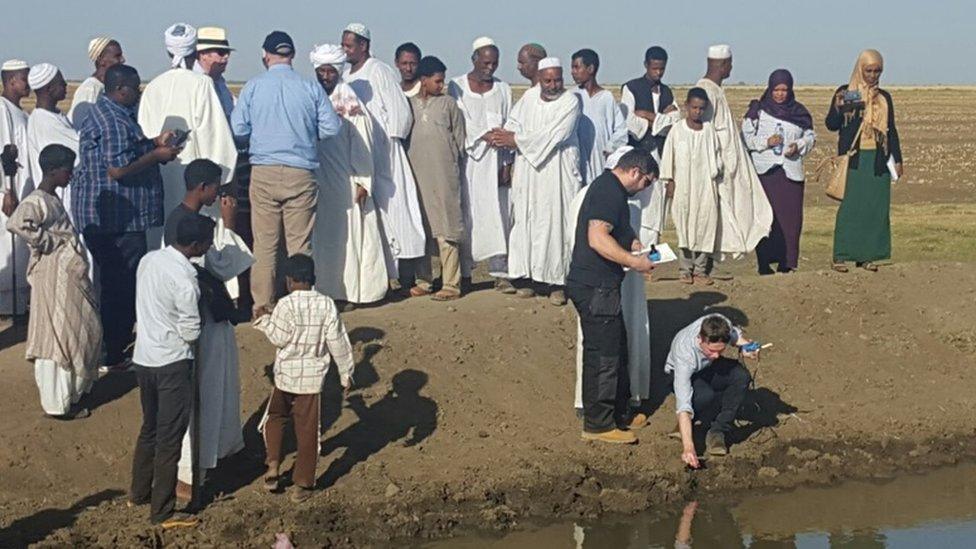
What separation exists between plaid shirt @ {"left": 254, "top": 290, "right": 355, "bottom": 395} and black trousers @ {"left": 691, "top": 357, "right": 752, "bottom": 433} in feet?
7.99

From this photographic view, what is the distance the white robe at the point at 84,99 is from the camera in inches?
416

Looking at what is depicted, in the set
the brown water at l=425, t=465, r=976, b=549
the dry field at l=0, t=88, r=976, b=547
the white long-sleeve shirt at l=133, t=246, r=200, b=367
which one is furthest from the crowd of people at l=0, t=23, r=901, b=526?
the brown water at l=425, t=465, r=976, b=549

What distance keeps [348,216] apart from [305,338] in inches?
116

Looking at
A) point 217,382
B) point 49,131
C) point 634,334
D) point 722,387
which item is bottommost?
point 722,387

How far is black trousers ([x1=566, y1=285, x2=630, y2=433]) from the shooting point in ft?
30.0

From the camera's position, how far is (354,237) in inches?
432

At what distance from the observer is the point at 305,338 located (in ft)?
26.7

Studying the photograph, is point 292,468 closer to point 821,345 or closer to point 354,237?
point 354,237

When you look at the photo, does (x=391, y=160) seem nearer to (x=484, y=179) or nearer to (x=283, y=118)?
(x=484, y=179)

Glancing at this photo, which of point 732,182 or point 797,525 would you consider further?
point 732,182

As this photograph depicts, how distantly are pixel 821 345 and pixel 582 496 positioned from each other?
3.23 metres

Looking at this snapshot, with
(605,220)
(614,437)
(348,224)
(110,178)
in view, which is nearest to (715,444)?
(614,437)

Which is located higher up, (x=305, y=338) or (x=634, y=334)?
(x=305, y=338)

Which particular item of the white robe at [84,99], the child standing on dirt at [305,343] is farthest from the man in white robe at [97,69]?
the child standing on dirt at [305,343]
